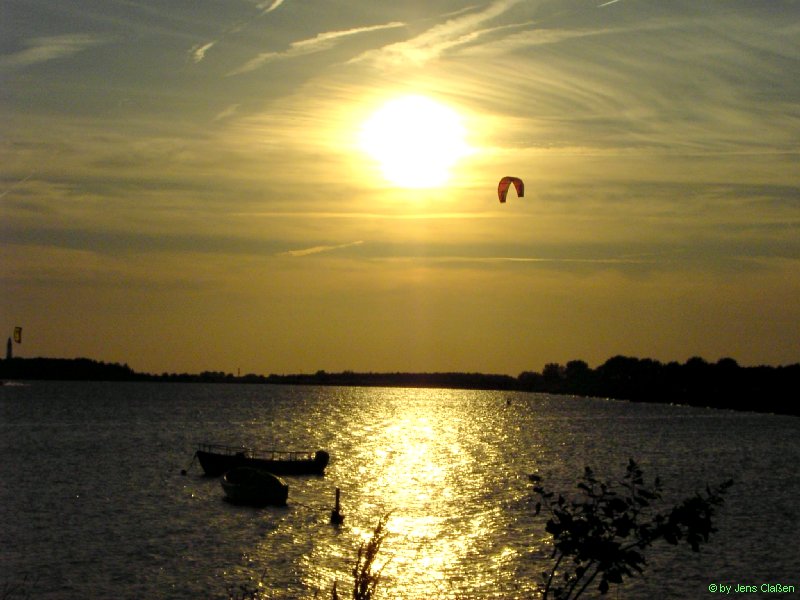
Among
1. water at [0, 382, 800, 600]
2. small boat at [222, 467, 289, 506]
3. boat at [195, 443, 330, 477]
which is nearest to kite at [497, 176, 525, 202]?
water at [0, 382, 800, 600]

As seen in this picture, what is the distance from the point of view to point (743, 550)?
52.3 m

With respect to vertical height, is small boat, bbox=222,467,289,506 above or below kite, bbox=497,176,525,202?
below

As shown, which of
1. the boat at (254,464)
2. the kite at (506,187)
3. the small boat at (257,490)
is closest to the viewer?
the kite at (506,187)

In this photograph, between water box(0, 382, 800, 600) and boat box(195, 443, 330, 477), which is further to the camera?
→ boat box(195, 443, 330, 477)

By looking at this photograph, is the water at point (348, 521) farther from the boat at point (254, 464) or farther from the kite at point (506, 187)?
the kite at point (506, 187)

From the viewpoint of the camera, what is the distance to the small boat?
228ft

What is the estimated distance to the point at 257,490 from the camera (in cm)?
6962

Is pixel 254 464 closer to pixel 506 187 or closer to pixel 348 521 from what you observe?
pixel 348 521

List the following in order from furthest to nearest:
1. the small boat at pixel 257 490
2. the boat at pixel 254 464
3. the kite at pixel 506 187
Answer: the boat at pixel 254 464
the small boat at pixel 257 490
the kite at pixel 506 187

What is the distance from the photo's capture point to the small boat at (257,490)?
69.6 m

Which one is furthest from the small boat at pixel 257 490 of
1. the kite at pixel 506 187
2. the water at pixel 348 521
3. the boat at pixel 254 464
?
the kite at pixel 506 187

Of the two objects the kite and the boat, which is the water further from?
the kite

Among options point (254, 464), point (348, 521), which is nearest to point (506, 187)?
point (348, 521)

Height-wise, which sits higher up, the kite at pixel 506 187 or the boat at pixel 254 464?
the kite at pixel 506 187
